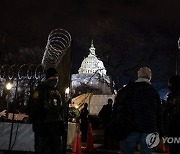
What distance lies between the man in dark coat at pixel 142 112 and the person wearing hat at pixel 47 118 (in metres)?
1.29

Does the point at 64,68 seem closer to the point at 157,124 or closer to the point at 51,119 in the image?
the point at 51,119

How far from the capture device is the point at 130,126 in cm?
527

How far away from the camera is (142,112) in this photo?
5.36 meters

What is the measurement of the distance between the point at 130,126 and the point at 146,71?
942mm

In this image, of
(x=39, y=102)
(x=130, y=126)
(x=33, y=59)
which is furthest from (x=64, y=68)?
(x=33, y=59)

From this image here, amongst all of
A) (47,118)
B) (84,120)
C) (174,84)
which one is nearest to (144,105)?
(174,84)

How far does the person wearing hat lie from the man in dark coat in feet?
4.22

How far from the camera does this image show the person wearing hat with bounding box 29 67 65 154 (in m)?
6.11

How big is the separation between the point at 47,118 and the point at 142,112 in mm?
1688

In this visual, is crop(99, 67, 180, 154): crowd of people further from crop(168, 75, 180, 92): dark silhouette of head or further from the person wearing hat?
the person wearing hat

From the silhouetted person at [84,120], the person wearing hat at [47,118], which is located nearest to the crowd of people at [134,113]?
the person wearing hat at [47,118]

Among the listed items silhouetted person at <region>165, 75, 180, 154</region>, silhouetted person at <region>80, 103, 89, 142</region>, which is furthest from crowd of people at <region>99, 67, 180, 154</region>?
silhouetted person at <region>80, 103, 89, 142</region>

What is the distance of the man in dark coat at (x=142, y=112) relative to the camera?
17.5 feet

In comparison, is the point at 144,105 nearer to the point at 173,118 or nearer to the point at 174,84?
the point at 173,118
